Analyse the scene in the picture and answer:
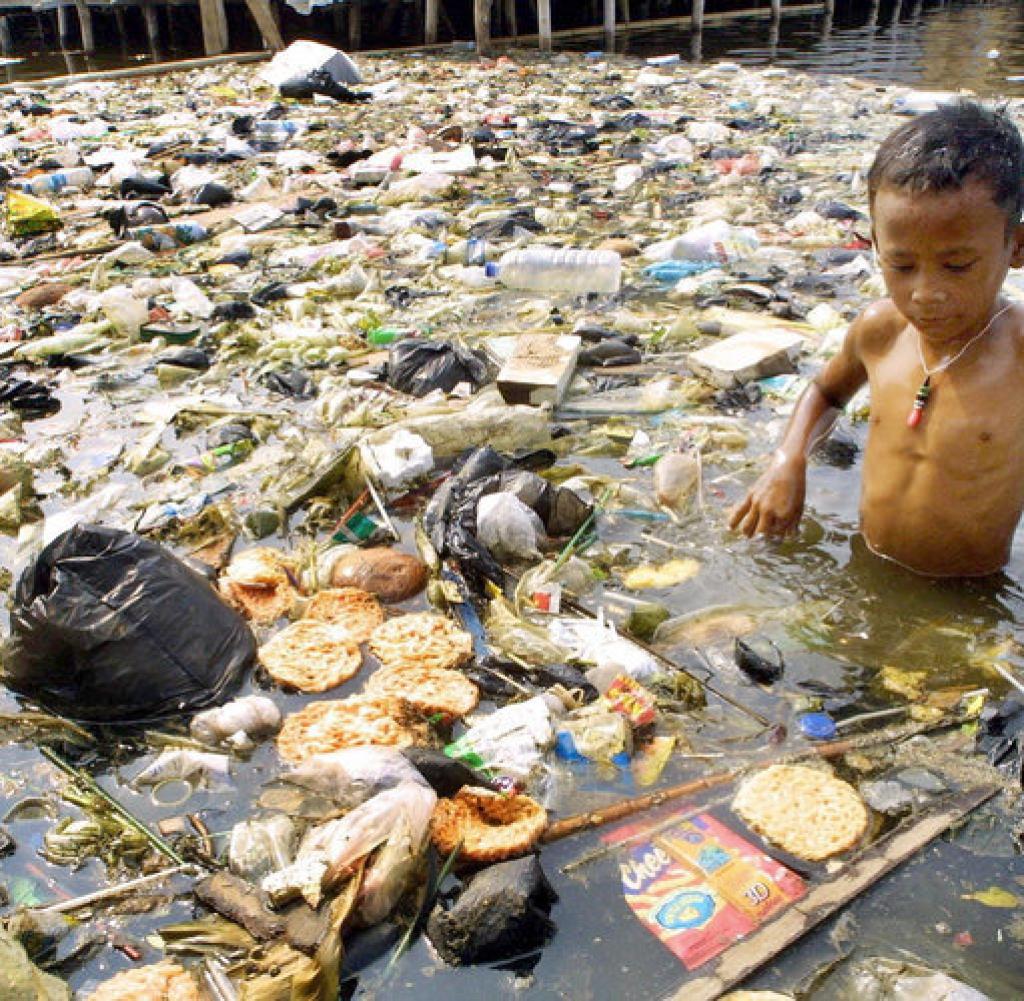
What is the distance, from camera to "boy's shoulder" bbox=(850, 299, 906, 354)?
2621mm

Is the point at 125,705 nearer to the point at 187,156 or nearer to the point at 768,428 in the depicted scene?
the point at 768,428

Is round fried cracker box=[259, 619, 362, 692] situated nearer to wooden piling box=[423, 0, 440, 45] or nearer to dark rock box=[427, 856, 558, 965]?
dark rock box=[427, 856, 558, 965]

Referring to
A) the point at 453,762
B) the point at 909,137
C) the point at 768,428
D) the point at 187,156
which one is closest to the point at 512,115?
the point at 187,156

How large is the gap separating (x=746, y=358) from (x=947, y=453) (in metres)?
1.64

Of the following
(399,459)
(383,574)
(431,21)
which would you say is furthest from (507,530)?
(431,21)

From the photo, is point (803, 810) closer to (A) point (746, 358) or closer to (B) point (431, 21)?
(A) point (746, 358)

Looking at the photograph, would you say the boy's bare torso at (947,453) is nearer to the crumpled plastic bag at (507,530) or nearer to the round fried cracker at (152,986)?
the crumpled plastic bag at (507,530)

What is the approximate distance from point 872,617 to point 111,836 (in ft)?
6.33

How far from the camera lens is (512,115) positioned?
11203 mm

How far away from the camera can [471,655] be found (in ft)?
8.14

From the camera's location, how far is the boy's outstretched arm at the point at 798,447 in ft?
8.78

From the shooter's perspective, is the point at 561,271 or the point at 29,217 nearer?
the point at 561,271

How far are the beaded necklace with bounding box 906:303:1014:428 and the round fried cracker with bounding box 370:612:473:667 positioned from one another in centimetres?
131

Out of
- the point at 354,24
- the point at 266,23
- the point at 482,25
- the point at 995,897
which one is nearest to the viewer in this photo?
the point at 995,897
